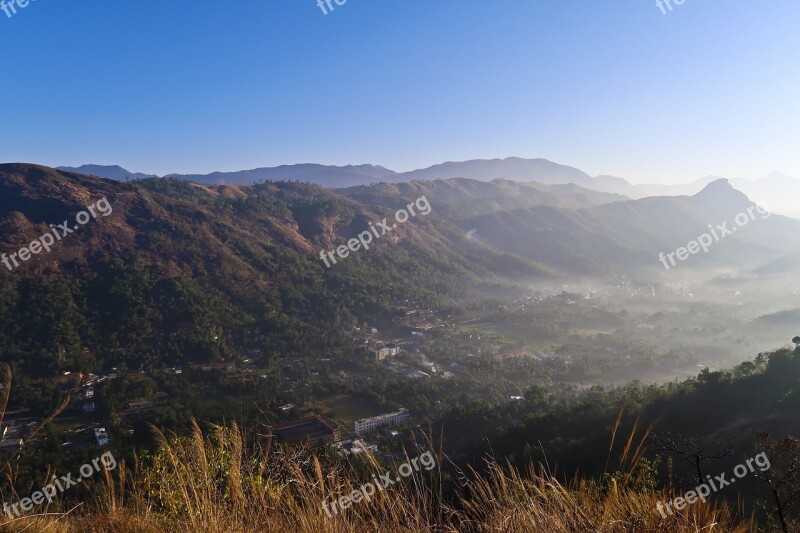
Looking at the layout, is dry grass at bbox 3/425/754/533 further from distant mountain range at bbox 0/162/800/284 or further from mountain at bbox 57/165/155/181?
mountain at bbox 57/165/155/181

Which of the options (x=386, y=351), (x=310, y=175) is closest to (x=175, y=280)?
(x=386, y=351)

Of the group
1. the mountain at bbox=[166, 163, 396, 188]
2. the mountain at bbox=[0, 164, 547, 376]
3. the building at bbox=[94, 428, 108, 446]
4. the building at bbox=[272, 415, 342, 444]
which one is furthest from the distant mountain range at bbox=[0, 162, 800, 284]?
the mountain at bbox=[166, 163, 396, 188]

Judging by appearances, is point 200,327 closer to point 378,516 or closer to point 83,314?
point 83,314

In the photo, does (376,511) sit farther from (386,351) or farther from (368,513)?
(386,351)

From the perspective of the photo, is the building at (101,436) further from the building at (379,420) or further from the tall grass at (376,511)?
the tall grass at (376,511)

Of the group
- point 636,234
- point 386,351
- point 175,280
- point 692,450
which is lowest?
point 386,351
